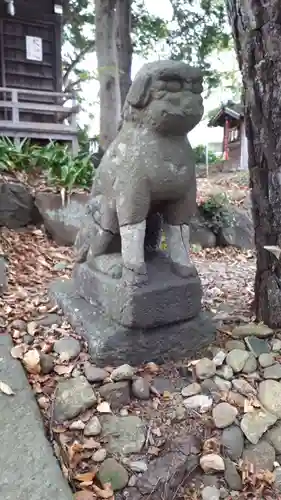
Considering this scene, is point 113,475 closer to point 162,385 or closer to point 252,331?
point 162,385

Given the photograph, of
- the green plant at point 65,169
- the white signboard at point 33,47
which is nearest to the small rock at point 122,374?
the green plant at point 65,169

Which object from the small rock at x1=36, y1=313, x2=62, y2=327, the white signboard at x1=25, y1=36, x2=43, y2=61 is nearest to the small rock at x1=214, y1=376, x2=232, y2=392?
the small rock at x1=36, y1=313, x2=62, y2=327

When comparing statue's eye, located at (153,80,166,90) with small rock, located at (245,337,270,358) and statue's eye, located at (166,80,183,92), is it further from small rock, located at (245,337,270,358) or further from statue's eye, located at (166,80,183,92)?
small rock, located at (245,337,270,358)

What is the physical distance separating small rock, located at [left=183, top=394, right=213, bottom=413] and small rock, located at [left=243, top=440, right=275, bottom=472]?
205 millimetres

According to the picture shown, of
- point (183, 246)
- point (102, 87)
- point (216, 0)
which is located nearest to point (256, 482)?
point (183, 246)

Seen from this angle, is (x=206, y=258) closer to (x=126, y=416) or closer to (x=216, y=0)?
(x=126, y=416)

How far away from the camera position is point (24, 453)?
1326 millimetres

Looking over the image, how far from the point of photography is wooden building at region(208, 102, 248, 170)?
1285cm

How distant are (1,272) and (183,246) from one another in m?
1.33

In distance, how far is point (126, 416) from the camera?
1625 millimetres

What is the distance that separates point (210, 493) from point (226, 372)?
1.61 ft

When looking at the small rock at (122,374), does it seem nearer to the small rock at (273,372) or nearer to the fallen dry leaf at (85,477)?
the fallen dry leaf at (85,477)

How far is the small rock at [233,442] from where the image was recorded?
157 centimetres

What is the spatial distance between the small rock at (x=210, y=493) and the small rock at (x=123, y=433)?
26 centimetres
